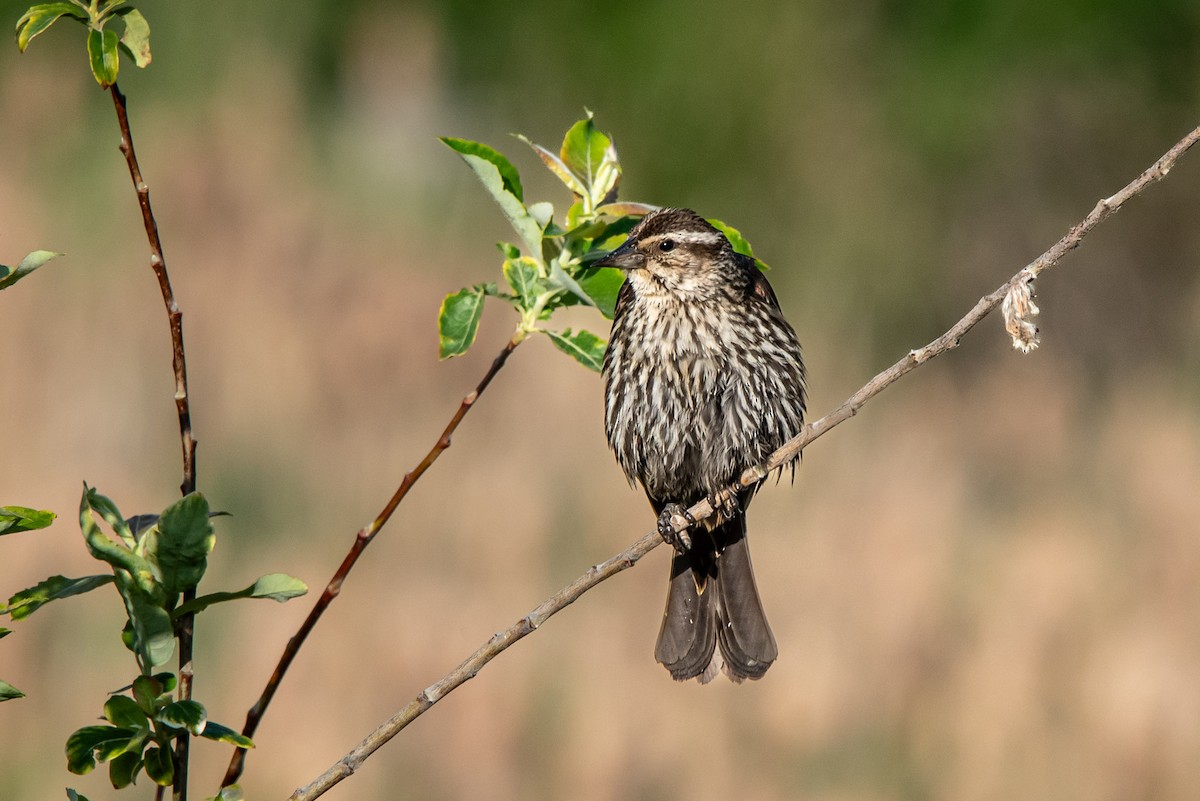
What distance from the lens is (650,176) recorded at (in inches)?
453

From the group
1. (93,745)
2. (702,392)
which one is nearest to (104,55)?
(93,745)

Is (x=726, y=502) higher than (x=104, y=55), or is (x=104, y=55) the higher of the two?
(x=726, y=502)

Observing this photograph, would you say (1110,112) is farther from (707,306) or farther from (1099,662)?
(707,306)

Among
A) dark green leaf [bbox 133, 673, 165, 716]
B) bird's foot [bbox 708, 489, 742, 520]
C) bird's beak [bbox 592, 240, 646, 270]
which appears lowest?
dark green leaf [bbox 133, 673, 165, 716]

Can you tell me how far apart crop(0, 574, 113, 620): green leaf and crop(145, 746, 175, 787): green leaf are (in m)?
0.16

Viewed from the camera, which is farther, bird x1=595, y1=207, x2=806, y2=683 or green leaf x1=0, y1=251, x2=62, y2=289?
bird x1=595, y1=207, x2=806, y2=683

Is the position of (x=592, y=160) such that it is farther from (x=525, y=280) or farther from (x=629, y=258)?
(x=629, y=258)

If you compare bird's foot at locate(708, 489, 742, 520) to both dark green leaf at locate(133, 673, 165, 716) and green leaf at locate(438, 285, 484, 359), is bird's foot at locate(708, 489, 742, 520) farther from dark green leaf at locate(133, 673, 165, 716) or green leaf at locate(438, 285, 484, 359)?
dark green leaf at locate(133, 673, 165, 716)

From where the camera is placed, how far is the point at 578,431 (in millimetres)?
7055

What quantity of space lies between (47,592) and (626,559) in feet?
2.33

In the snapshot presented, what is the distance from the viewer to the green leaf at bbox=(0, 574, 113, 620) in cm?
129

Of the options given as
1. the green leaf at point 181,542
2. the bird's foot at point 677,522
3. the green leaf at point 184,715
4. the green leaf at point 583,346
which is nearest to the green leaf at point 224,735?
the green leaf at point 184,715

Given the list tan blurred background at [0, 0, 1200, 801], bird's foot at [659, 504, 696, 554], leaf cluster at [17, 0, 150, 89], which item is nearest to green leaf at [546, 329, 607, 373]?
leaf cluster at [17, 0, 150, 89]

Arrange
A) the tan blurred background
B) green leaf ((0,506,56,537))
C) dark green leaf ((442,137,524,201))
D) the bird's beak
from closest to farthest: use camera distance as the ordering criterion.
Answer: green leaf ((0,506,56,537)), dark green leaf ((442,137,524,201)), the bird's beak, the tan blurred background
